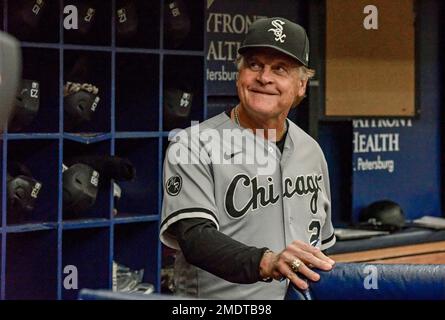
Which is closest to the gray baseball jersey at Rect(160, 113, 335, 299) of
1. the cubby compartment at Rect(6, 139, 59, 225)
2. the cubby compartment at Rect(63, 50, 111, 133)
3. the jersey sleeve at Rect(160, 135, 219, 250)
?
the jersey sleeve at Rect(160, 135, 219, 250)

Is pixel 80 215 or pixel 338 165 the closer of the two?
pixel 80 215

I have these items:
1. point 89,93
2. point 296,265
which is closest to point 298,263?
point 296,265

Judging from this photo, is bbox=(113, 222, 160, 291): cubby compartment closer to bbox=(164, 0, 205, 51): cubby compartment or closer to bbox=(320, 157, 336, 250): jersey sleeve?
bbox=(164, 0, 205, 51): cubby compartment

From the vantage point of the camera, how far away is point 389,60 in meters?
5.48

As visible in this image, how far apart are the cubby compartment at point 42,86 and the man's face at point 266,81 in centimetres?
149

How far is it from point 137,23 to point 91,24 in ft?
0.74

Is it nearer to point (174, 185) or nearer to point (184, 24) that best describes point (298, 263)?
point (174, 185)

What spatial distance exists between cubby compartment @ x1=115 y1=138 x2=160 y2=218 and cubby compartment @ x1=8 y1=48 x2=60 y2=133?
1.62ft

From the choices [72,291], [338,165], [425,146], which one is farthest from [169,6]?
[425,146]

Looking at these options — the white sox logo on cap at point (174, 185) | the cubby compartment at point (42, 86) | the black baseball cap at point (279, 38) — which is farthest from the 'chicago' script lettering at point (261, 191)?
the cubby compartment at point (42, 86)

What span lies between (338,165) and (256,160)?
2.99 meters

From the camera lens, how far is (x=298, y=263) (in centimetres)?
178

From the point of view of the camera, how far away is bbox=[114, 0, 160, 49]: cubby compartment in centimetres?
404

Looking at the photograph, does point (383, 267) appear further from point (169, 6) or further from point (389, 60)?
point (389, 60)
